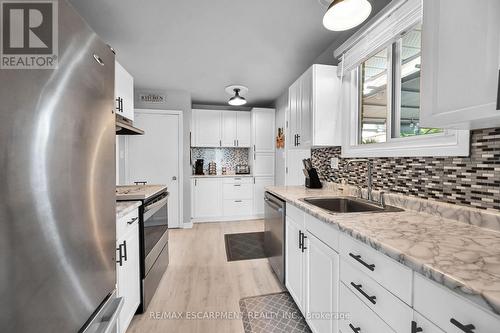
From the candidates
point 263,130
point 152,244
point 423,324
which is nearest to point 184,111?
point 263,130

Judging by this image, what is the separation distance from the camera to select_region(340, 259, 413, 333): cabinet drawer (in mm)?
716

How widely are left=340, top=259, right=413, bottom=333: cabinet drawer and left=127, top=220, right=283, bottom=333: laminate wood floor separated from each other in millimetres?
1007

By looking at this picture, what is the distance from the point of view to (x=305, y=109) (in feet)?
7.34

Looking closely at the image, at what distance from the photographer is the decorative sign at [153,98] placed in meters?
3.87

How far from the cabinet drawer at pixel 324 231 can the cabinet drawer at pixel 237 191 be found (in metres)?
3.01

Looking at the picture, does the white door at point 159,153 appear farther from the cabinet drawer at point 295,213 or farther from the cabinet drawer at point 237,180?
the cabinet drawer at point 295,213

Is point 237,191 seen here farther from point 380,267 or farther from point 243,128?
point 380,267

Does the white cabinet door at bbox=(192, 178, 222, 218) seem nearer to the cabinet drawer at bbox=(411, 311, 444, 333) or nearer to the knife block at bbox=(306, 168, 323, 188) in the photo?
the knife block at bbox=(306, 168, 323, 188)

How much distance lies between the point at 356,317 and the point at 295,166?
288cm

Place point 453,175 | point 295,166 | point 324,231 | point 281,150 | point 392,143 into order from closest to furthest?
point 453,175 → point 324,231 → point 392,143 → point 295,166 → point 281,150

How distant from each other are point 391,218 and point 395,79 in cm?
109

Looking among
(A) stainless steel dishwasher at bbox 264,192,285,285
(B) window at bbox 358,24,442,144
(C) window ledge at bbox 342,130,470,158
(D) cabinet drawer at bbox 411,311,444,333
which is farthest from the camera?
(A) stainless steel dishwasher at bbox 264,192,285,285

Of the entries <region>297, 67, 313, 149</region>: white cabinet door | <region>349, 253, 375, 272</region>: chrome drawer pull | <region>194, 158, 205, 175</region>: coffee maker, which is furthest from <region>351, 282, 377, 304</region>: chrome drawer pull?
<region>194, 158, 205, 175</region>: coffee maker

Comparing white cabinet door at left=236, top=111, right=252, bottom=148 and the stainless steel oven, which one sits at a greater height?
white cabinet door at left=236, top=111, right=252, bottom=148
